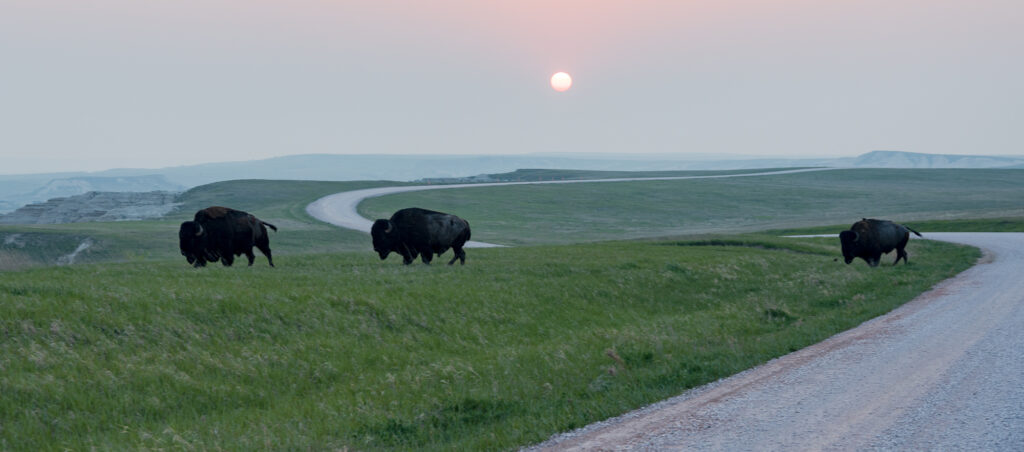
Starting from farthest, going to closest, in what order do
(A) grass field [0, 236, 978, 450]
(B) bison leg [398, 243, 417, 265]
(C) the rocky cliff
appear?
(C) the rocky cliff
(B) bison leg [398, 243, 417, 265]
(A) grass field [0, 236, 978, 450]

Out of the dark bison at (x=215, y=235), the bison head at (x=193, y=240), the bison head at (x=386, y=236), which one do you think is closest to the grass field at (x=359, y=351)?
the dark bison at (x=215, y=235)

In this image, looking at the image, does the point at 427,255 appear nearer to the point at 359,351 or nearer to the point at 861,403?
the point at 359,351

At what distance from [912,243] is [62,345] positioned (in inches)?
1756

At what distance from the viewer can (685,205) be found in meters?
110

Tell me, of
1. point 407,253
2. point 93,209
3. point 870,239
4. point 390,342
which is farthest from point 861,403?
point 93,209

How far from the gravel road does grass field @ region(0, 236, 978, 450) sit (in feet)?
3.07

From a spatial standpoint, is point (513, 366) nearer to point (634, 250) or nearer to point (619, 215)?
point (634, 250)

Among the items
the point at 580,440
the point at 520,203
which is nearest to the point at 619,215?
the point at 520,203

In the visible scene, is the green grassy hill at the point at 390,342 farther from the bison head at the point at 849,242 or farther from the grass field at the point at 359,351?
the bison head at the point at 849,242

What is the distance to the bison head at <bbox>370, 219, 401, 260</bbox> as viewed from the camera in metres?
28.5

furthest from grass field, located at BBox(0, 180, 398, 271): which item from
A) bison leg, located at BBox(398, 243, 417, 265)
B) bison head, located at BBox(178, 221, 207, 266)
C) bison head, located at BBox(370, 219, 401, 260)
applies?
bison leg, located at BBox(398, 243, 417, 265)

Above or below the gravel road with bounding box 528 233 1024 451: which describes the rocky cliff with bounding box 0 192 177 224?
below

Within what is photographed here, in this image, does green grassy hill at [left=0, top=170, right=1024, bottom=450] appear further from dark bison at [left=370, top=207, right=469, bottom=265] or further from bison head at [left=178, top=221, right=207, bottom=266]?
bison head at [left=178, top=221, right=207, bottom=266]

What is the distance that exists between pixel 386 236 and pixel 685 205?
86.2 meters
